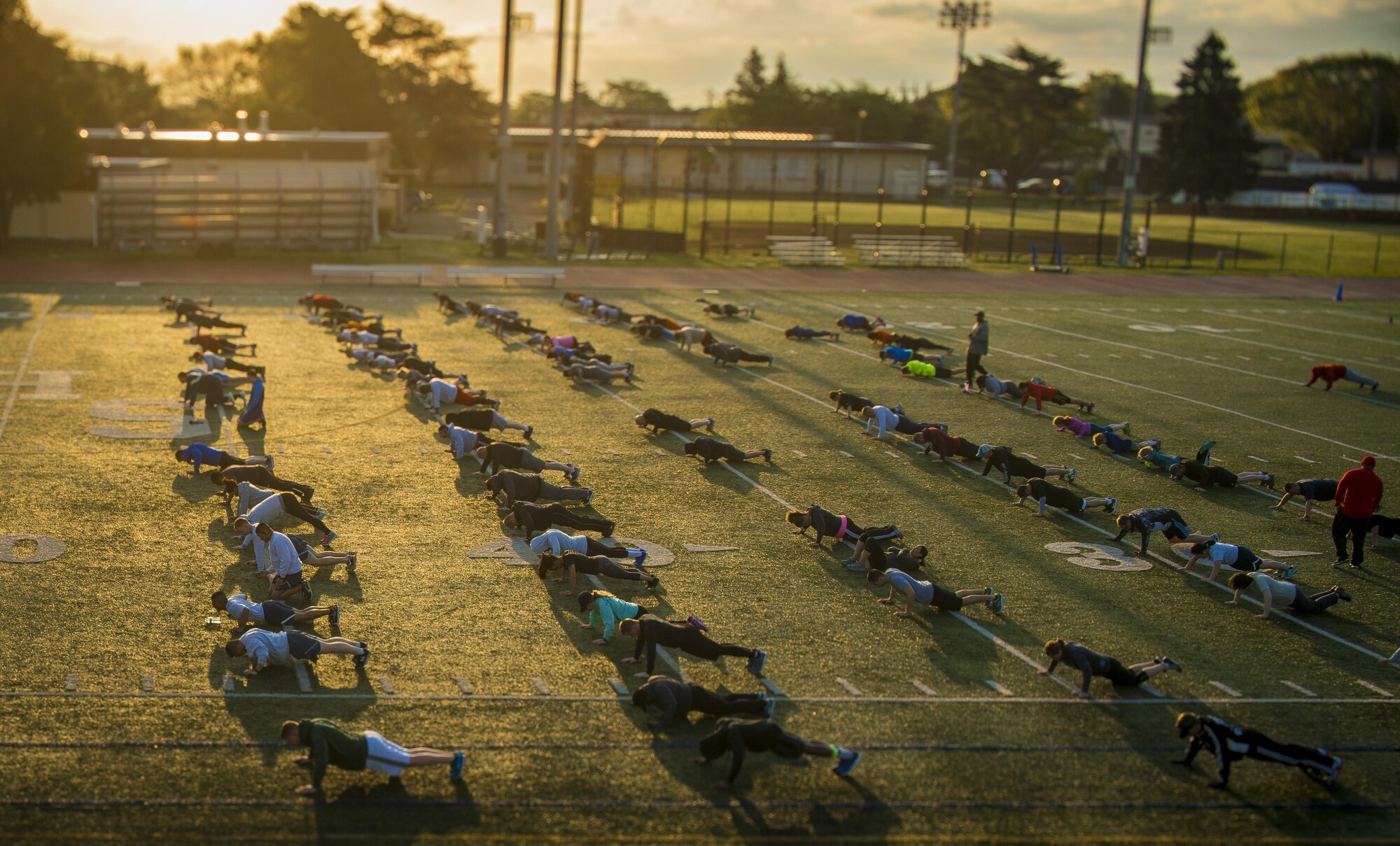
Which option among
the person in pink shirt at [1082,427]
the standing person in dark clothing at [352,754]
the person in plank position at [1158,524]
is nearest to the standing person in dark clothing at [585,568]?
the standing person in dark clothing at [352,754]

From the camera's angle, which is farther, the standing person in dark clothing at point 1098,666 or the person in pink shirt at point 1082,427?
the person in pink shirt at point 1082,427

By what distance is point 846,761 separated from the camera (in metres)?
9.33

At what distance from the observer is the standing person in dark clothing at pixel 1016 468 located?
17.3m

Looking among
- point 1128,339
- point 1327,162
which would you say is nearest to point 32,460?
point 1128,339

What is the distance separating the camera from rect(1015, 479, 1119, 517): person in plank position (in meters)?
16.2

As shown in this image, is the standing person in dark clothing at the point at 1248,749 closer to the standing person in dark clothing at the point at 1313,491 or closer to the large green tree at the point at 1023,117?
the standing person in dark clothing at the point at 1313,491

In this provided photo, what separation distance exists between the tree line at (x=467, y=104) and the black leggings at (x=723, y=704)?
143 feet

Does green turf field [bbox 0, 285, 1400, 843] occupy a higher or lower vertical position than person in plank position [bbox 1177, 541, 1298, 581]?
lower

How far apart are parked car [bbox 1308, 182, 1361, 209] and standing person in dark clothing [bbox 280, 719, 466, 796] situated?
99649mm

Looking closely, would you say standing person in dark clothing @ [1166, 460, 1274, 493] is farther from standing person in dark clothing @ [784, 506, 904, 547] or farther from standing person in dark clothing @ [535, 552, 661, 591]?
standing person in dark clothing @ [535, 552, 661, 591]

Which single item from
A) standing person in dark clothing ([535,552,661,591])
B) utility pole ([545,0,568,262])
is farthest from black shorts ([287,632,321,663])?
utility pole ([545,0,568,262])

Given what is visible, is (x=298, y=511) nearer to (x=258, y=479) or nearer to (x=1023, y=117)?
(x=258, y=479)

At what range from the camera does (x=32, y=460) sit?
58.0 feet

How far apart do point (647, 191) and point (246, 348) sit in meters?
60.6
